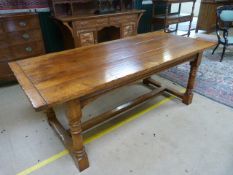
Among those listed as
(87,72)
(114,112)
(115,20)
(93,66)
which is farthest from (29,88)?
(115,20)

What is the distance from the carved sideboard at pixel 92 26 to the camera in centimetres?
301

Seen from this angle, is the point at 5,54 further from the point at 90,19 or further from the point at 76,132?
the point at 76,132

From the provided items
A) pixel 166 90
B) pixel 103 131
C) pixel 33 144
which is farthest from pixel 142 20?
pixel 33 144

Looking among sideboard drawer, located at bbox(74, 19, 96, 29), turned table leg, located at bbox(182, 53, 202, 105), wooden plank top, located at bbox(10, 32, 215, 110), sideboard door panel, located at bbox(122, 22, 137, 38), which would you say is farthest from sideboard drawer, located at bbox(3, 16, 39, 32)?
turned table leg, located at bbox(182, 53, 202, 105)

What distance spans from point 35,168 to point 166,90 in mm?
1768

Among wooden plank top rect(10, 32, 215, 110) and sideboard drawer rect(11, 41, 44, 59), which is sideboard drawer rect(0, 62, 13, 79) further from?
wooden plank top rect(10, 32, 215, 110)

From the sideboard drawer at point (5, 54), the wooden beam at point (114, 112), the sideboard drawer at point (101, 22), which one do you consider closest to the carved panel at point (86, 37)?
the sideboard drawer at point (101, 22)

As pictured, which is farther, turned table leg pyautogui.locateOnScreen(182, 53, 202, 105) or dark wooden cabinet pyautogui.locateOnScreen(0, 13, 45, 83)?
dark wooden cabinet pyautogui.locateOnScreen(0, 13, 45, 83)

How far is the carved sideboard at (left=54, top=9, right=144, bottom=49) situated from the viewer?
3.01m

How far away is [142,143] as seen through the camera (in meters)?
1.83

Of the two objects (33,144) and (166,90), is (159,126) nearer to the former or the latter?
(166,90)

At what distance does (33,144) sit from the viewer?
1833mm

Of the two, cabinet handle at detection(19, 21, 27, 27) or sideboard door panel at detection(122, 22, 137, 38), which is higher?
cabinet handle at detection(19, 21, 27, 27)

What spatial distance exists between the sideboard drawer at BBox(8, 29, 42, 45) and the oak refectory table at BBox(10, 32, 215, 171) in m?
1.25
